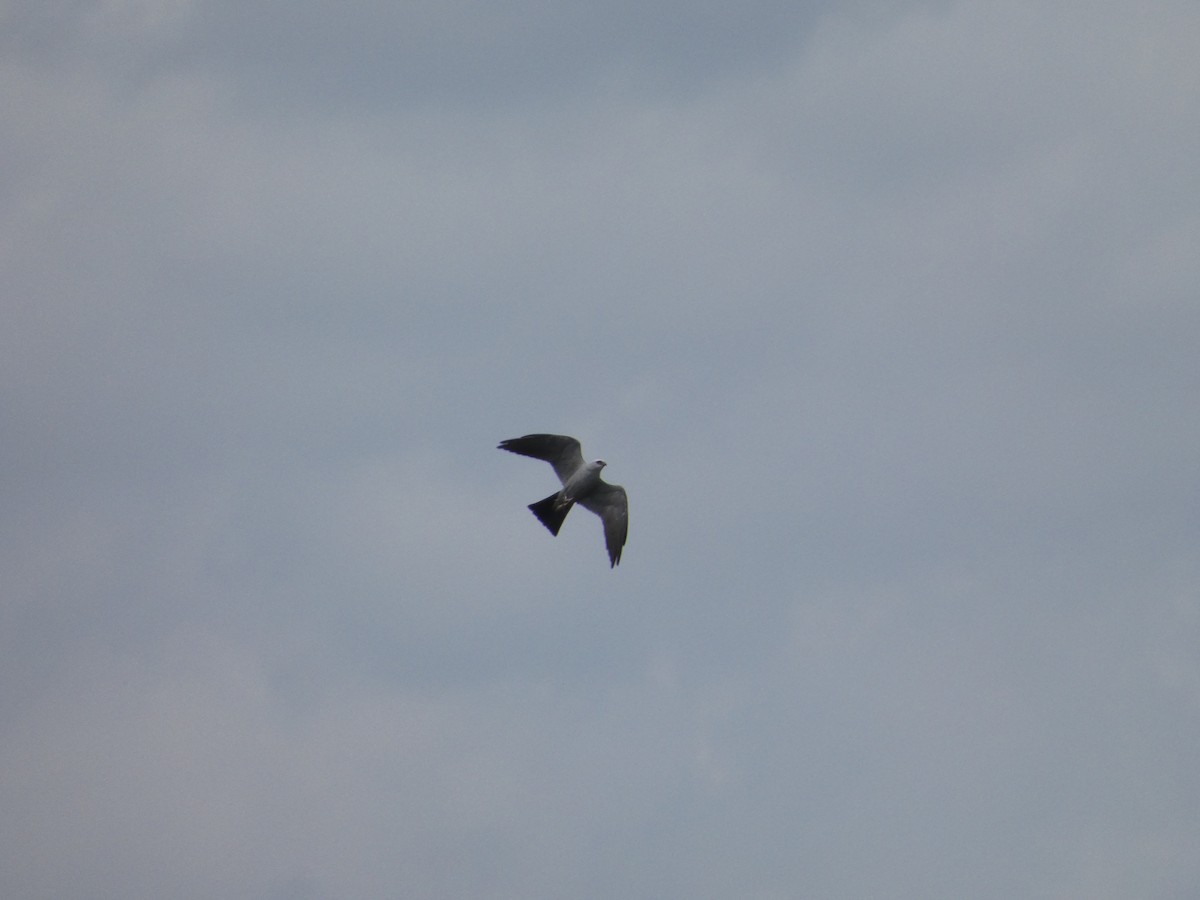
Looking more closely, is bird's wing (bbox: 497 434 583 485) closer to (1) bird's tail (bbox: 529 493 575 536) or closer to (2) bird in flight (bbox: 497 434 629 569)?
(2) bird in flight (bbox: 497 434 629 569)

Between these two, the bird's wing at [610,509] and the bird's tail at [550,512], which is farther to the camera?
the bird's wing at [610,509]

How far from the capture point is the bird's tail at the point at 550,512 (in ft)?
112

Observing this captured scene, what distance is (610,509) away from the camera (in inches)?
1409

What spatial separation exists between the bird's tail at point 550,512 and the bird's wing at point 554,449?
134 centimetres

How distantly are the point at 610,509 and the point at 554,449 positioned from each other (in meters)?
2.50

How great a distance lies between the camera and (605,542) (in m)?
35.5

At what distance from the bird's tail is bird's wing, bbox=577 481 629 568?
1.31m

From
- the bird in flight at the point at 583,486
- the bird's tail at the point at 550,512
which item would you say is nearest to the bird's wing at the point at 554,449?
the bird in flight at the point at 583,486

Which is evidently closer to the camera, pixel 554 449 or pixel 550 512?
pixel 550 512

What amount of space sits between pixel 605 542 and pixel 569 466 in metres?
2.57

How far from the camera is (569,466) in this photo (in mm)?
35938

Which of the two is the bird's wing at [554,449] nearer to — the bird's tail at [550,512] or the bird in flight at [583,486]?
the bird in flight at [583,486]

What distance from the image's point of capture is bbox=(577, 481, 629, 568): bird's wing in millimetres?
35625

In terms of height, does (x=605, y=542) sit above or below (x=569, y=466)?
below
